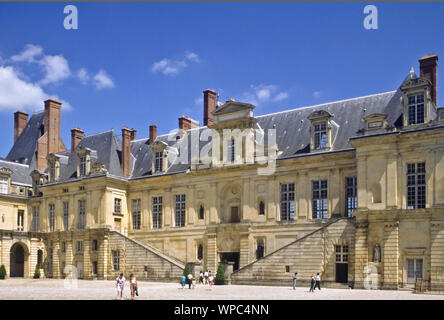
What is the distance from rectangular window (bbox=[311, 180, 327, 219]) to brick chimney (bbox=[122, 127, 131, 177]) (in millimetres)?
16782

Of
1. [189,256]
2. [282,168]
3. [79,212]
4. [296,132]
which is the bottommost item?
[189,256]

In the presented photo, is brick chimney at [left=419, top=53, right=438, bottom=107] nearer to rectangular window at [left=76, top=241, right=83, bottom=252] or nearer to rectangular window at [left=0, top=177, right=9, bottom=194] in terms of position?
rectangular window at [left=76, top=241, right=83, bottom=252]

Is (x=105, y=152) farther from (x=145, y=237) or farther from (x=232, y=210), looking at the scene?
(x=232, y=210)

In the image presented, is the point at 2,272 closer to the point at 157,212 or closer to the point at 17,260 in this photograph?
the point at 17,260

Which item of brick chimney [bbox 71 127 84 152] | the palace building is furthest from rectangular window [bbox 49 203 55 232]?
brick chimney [bbox 71 127 84 152]

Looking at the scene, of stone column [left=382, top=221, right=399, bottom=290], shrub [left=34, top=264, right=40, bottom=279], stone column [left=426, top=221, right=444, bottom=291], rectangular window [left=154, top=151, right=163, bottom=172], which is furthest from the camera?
shrub [left=34, top=264, right=40, bottom=279]

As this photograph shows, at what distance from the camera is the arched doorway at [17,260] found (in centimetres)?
5091

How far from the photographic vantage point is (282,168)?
3897cm

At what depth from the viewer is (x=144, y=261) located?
137 feet

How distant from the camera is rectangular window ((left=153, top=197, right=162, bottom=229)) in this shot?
4516cm

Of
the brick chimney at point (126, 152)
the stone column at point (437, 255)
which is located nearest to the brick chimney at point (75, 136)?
the brick chimney at point (126, 152)

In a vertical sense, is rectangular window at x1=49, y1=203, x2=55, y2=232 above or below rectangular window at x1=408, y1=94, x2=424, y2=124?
below
